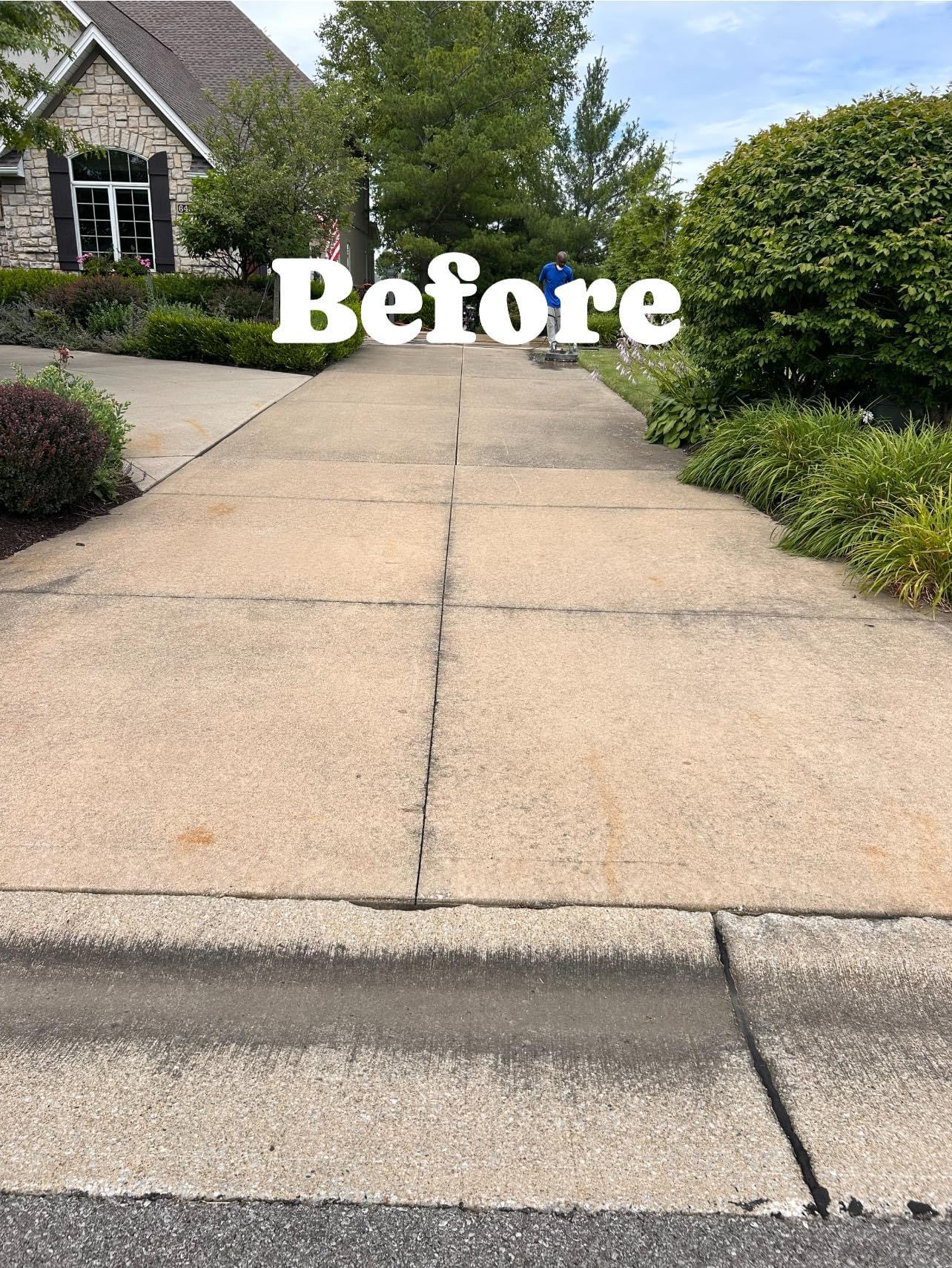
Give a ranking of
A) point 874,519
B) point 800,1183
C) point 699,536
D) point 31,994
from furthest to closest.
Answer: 1. point 699,536
2. point 874,519
3. point 31,994
4. point 800,1183

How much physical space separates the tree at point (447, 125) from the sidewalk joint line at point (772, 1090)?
2941cm

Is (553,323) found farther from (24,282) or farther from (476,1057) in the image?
(476,1057)

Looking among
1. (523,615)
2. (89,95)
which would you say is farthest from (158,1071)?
(89,95)

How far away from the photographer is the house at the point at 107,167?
71.4 ft

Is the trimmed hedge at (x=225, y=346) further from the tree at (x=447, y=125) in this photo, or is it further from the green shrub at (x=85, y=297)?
the tree at (x=447, y=125)

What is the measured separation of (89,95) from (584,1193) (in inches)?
1007

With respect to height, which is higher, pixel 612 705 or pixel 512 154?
pixel 512 154

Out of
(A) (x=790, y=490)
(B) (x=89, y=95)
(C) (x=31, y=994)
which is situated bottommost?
→ (C) (x=31, y=994)

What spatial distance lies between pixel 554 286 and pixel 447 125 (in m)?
15.6

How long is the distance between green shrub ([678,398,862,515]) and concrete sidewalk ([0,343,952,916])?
0.32 meters

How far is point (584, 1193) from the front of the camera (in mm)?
2102

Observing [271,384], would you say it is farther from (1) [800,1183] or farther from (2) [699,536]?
(1) [800,1183]

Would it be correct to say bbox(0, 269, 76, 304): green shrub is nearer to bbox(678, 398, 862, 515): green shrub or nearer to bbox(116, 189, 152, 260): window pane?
bbox(116, 189, 152, 260): window pane

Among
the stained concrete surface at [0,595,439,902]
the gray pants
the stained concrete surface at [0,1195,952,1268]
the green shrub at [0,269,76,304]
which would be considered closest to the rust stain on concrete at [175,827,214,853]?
the stained concrete surface at [0,595,439,902]
